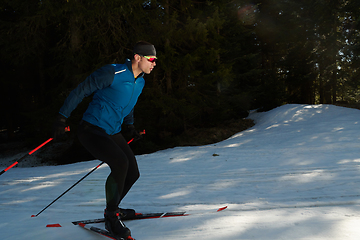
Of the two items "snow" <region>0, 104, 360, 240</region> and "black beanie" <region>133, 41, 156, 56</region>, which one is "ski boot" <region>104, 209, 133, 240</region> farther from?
"black beanie" <region>133, 41, 156, 56</region>

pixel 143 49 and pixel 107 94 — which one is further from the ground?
pixel 143 49

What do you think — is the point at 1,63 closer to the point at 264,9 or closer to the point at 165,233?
the point at 165,233

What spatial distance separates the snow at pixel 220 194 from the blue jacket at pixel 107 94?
1.11 metres

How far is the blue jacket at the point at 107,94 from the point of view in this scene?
2166 mm

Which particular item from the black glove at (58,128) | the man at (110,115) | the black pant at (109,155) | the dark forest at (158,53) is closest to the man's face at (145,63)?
the man at (110,115)

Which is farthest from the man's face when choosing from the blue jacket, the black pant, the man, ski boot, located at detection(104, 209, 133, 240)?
ski boot, located at detection(104, 209, 133, 240)

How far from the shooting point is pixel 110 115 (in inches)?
90.1

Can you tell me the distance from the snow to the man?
0.47 metres

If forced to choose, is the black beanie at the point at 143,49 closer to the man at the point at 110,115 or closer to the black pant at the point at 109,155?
the man at the point at 110,115

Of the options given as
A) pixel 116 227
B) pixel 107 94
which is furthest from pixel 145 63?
pixel 116 227

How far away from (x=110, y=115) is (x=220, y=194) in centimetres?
209

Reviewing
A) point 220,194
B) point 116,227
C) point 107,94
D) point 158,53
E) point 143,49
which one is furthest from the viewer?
point 158,53

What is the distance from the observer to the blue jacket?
85.3 inches

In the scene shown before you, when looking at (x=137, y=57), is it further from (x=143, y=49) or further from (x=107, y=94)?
(x=107, y=94)
